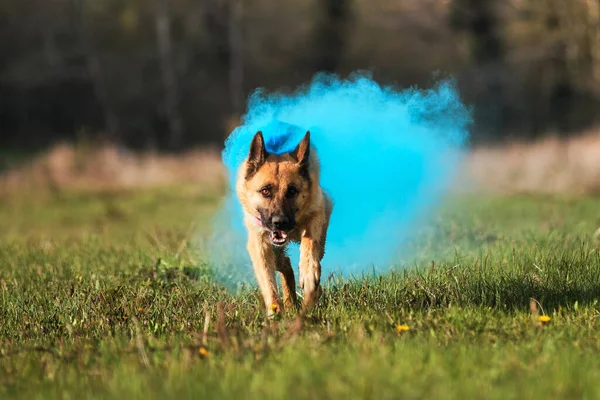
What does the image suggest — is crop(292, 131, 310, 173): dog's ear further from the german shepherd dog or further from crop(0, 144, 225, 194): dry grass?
crop(0, 144, 225, 194): dry grass

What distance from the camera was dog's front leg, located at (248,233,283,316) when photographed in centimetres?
672

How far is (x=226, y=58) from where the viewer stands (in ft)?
168

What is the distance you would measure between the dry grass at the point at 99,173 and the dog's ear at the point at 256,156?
2066cm

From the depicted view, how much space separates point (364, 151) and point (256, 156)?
2386 millimetres

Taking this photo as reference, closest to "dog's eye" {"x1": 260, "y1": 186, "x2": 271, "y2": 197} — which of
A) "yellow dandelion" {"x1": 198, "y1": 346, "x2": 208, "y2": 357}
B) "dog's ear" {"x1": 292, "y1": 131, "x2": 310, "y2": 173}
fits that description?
"dog's ear" {"x1": 292, "y1": 131, "x2": 310, "y2": 173}

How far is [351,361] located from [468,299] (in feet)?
7.70

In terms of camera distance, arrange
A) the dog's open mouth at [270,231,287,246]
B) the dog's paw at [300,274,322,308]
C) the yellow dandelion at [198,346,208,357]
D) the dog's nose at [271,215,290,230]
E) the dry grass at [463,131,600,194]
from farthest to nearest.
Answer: the dry grass at [463,131,600,194] → the dog's open mouth at [270,231,287,246] → the dog's nose at [271,215,290,230] → the dog's paw at [300,274,322,308] → the yellow dandelion at [198,346,208,357]

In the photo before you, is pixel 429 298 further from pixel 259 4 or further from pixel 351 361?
pixel 259 4

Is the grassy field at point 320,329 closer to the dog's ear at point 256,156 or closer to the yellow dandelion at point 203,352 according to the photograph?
the yellow dandelion at point 203,352

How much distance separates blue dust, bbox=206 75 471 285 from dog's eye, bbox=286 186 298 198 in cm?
155

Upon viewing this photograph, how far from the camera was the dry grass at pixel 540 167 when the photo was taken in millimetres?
22406

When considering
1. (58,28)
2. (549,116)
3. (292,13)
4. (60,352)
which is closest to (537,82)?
(549,116)

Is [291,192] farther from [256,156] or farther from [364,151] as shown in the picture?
[364,151]

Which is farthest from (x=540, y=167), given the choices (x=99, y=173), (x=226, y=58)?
(x=226, y=58)
